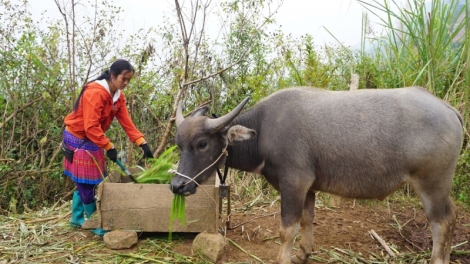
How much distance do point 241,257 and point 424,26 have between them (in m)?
3.34

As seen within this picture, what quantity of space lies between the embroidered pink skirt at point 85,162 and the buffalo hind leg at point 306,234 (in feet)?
6.47

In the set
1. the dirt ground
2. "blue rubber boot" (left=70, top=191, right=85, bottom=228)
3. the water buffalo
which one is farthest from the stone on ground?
"blue rubber boot" (left=70, top=191, right=85, bottom=228)

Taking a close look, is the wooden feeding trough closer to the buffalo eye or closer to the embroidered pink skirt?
the embroidered pink skirt

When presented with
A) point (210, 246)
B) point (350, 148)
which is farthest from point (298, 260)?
point (350, 148)

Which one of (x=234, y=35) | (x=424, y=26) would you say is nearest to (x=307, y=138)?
(x=424, y=26)

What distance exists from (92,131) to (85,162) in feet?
1.34

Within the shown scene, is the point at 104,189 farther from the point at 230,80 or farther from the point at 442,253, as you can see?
the point at 230,80

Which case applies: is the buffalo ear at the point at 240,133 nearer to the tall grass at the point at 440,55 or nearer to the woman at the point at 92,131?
the woman at the point at 92,131

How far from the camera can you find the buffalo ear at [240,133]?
3129mm

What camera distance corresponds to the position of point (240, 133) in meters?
3.14

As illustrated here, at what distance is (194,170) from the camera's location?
314cm

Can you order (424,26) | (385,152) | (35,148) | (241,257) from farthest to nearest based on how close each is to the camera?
(35,148) < (424,26) < (241,257) < (385,152)

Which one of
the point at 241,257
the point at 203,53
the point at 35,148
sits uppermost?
the point at 203,53

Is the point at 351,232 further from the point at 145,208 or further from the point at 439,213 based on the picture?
the point at 145,208
